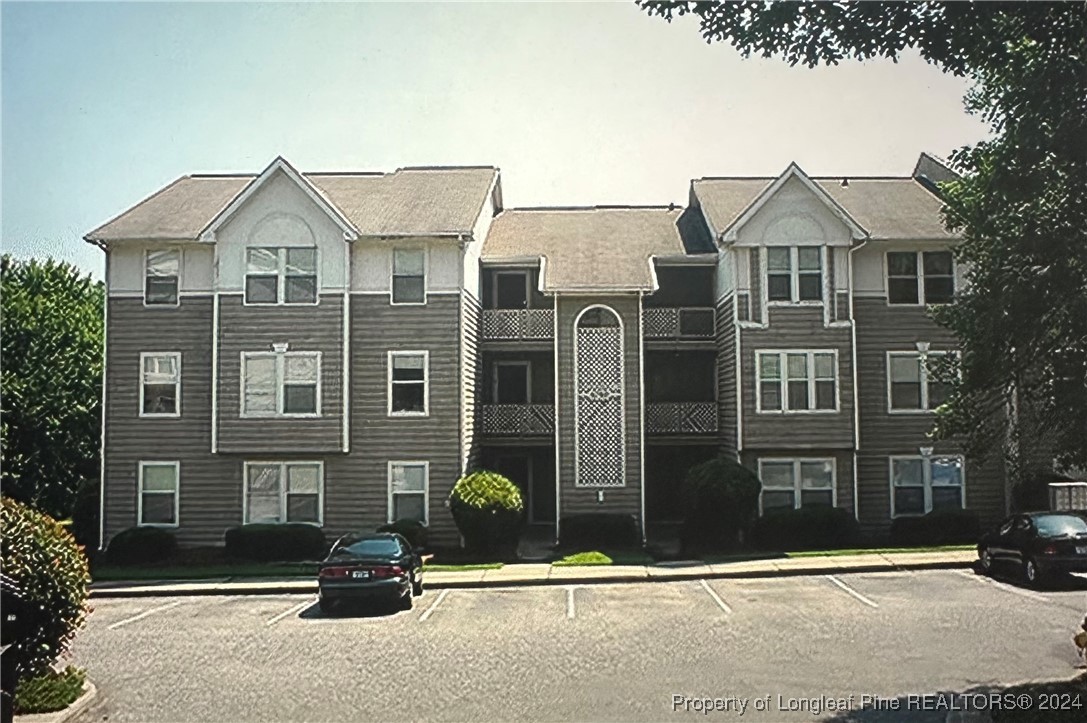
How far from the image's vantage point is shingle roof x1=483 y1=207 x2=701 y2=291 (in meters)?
31.9

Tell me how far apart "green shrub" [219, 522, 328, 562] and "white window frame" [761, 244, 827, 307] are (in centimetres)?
1459

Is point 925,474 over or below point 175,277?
below

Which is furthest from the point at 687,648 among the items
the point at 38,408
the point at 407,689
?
the point at 38,408

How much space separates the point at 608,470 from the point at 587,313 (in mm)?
4746

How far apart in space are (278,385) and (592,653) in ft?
57.9

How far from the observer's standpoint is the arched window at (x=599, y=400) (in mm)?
31266

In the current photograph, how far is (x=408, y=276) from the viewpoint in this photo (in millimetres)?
30375

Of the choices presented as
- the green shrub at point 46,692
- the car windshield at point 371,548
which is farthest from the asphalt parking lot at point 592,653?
the car windshield at point 371,548

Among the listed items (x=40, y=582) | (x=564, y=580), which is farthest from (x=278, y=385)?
(x=40, y=582)

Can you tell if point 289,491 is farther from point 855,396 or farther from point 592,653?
point 592,653

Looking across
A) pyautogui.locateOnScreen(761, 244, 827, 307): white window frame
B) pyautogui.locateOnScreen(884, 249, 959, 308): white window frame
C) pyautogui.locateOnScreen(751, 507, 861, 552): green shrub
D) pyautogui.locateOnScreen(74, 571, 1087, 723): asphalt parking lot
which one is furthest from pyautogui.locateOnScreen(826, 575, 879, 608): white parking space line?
pyautogui.locateOnScreen(884, 249, 959, 308): white window frame

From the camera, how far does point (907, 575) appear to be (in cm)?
2319

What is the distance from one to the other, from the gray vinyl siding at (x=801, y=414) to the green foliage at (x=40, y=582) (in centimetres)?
2143

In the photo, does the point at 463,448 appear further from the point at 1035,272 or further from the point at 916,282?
the point at 1035,272
